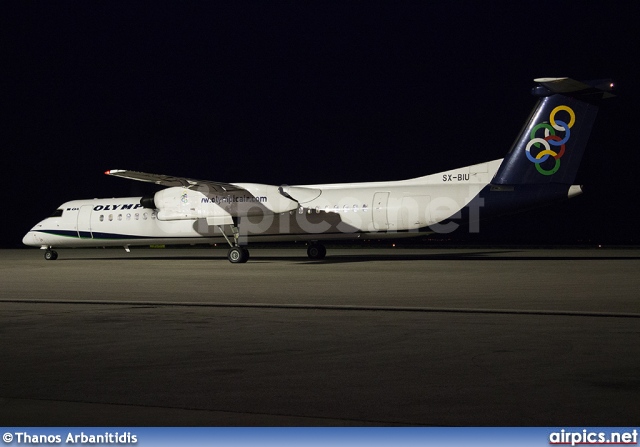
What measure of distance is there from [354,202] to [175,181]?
24.0ft

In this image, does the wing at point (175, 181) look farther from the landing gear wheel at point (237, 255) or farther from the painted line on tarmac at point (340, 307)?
the painted line on tarmac at point (340, 307)

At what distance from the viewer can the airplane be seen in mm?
29031

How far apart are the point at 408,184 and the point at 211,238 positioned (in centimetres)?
891

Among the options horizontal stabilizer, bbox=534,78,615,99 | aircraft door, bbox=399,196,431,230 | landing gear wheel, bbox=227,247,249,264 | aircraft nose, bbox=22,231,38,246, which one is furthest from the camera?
aircraft nose, bbox=22,231,38,246

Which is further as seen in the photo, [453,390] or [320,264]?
[320,264]

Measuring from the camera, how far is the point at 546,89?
28.6m

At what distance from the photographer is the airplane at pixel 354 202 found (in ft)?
95.2

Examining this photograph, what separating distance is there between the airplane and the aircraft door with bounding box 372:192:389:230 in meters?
0.04

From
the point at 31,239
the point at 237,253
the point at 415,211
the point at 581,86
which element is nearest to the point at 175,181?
the point at 237,253

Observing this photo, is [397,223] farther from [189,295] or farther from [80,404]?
[80,404]

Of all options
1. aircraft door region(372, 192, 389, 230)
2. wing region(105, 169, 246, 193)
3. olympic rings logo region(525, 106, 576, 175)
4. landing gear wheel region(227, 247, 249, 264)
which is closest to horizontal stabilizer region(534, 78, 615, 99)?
olympic rings logo region(525, 106, 576, 175)

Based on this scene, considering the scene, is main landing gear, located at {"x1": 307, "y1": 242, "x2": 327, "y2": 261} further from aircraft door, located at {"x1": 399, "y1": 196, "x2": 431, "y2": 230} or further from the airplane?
aircraft door, located at {"x1": 399, "y1": 196, "x2": 431, "y2": 230}

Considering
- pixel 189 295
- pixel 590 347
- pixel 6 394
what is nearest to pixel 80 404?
pixel 6 394

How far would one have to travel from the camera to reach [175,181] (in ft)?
108
